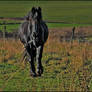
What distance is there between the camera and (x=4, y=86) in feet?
37.0

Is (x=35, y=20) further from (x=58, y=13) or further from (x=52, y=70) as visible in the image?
(x=58, y=13)

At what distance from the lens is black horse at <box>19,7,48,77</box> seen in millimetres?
11047

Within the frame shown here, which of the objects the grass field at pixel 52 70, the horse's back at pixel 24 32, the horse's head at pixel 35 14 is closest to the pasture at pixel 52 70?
the grass field at pixel 52 70

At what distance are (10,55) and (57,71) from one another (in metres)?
5.32

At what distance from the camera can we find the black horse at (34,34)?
11.0m

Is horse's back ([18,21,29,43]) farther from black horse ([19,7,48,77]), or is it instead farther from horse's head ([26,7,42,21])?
horse's head ([26,7,42,21])

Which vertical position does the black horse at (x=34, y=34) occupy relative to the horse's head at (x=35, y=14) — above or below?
below

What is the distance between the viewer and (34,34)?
11.1 m

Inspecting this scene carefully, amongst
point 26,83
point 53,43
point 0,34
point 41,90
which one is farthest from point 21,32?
point 0,34

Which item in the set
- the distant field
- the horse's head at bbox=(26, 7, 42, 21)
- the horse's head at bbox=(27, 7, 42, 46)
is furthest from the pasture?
the distant field

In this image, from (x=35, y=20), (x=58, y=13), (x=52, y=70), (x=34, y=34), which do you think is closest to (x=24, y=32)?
(x=34, y=34)

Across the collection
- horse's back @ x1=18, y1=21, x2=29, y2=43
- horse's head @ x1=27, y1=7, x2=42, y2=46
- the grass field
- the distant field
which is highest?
horse's head @ x1=27, y1=7, x2=42, y2=46

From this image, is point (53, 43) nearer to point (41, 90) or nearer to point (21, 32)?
point (21, 32)

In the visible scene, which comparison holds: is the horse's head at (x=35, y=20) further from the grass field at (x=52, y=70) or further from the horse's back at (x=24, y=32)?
the grass field at (x=52, y=70)
